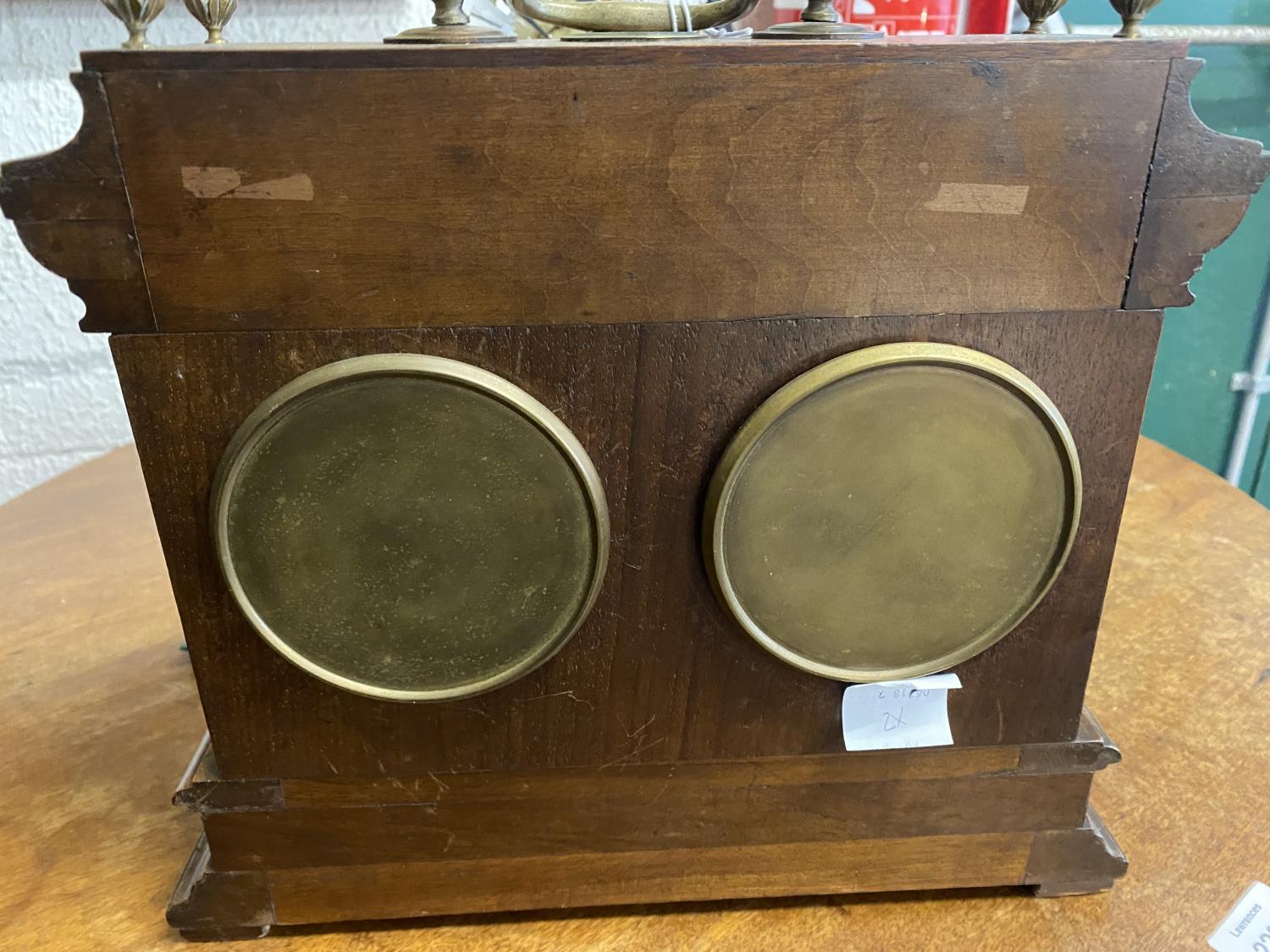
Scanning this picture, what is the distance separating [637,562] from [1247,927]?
42 centimetres

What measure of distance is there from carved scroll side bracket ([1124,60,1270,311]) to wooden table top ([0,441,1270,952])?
0.37 m

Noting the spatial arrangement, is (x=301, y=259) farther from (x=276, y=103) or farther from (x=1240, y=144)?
(x=1240, y=144)

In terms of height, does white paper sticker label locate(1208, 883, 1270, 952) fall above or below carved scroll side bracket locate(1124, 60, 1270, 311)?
below

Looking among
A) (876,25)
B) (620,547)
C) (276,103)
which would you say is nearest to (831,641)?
(620,547)

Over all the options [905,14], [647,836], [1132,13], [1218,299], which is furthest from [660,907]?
[1218,299]

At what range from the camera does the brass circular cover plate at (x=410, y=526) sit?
1.63 feet

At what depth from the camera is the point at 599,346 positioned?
51cm

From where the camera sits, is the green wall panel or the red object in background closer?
the red object in background

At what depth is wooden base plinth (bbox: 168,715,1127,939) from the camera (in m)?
0.61

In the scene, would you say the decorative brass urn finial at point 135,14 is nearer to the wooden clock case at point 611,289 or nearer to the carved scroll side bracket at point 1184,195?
the wooden clock case at point 611,289

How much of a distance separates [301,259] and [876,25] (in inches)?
20.9

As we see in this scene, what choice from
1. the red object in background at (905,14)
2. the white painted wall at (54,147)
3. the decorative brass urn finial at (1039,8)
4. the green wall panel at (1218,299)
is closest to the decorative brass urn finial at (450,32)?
the decorative brass urn finial at (1039,8)

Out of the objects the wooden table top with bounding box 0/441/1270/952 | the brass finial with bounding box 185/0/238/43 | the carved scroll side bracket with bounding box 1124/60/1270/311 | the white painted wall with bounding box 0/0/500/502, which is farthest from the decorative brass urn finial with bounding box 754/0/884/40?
the white painted wall with bounding box 0/0/500/502

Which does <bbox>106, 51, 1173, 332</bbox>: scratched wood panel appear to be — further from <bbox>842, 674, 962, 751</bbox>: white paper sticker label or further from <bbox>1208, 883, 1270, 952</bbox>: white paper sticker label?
<bbox>1208, 883, 1270, 952</bbox>: white paper sticker label
